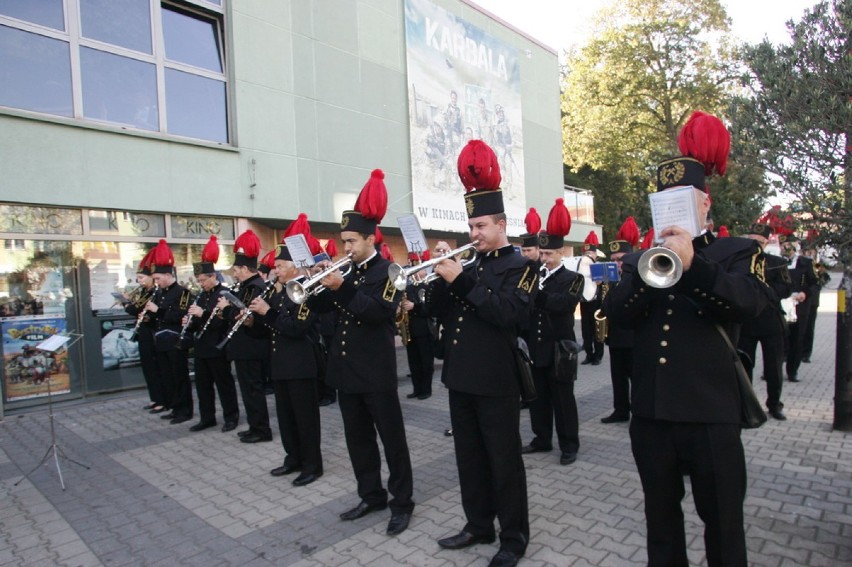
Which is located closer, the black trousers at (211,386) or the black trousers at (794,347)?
the black trousers at (211,386)

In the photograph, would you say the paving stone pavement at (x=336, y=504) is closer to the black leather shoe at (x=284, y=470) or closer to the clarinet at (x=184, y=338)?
the black leather shoe at (x=284, y=470)

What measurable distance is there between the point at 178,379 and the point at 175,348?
0.52 metres

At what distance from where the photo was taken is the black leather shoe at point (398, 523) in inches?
168

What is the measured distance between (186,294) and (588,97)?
2462 centimetres

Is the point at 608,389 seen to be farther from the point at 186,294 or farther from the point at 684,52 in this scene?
the point at 684,52

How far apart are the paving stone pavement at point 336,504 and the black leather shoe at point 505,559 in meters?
0.17

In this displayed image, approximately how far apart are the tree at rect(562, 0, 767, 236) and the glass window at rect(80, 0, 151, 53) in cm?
2180

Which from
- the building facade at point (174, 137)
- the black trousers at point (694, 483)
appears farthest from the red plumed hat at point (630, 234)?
the building facade at point (174, 137)

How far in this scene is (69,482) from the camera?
596 cm

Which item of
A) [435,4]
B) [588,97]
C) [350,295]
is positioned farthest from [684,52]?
[350,295]

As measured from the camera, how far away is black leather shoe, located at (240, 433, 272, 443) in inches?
280

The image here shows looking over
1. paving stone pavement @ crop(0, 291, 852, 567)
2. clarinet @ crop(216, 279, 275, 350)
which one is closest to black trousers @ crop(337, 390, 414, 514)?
paving stone pavement @ crop(0, 291, 852, 567)

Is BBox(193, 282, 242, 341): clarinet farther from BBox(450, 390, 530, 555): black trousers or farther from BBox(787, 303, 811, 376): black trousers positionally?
BBox(787, 303, 811, 376): black trousers

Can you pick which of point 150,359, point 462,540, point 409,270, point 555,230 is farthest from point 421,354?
point 409,270
